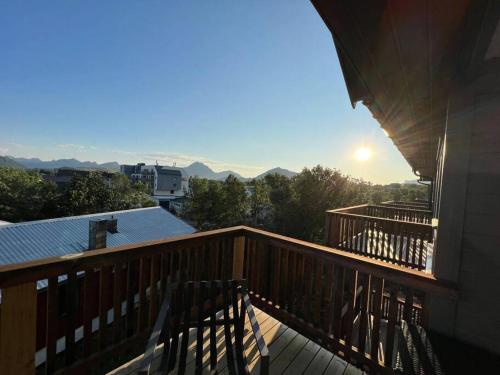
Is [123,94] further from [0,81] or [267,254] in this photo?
[267,254]

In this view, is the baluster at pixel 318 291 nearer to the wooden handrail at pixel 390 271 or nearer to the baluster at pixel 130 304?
the wooden handrail at pixel 390 271

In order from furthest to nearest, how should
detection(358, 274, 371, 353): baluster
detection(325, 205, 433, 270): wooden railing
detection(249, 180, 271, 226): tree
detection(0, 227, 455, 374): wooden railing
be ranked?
detection(249, 180, 271, 226): tree < detection(325, 205, 433, 270): wooden railing < detection(358, 274, 371, 353): baluster < detection(0, 227, 455, 374): wooden railing

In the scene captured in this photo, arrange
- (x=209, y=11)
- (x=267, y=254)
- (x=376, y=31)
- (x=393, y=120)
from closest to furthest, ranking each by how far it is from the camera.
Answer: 1. (x=376, y=31)
2. (x=267, y=254)
3. (x=393, y=120)
4. (x=209, y=11)

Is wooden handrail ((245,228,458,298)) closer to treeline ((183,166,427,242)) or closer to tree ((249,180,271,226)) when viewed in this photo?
treeline ((183,166,427,242))

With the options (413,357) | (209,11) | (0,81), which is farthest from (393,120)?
(0,81)

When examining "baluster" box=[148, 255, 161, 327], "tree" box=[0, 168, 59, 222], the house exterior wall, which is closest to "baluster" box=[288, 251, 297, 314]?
the house exterior wall

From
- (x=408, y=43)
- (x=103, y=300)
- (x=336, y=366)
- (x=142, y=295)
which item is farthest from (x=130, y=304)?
(x=408, y=43)

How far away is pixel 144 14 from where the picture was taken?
547cm

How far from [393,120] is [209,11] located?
13.1 feet

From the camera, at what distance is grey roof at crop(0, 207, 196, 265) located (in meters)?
8.78

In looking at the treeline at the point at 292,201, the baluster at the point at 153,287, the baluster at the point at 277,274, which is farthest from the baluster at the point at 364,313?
the treeline at the point at 292,201

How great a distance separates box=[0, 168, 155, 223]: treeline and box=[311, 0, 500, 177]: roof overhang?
29.4m

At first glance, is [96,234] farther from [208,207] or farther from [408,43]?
[208,207]

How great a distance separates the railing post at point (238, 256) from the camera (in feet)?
9.34
